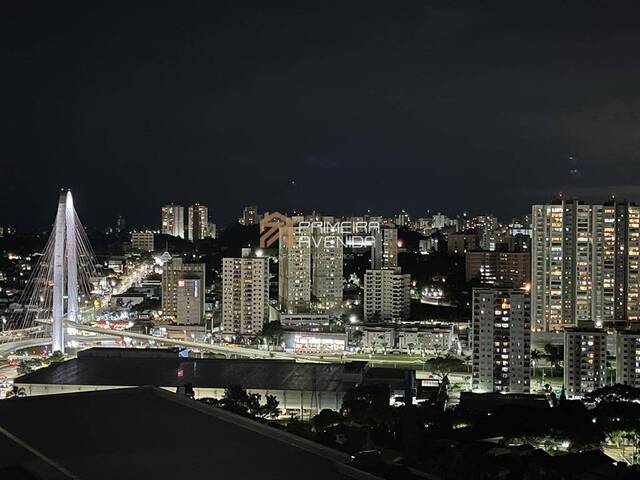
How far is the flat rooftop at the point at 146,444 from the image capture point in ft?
7.66

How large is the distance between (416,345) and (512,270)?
3807 millimetres

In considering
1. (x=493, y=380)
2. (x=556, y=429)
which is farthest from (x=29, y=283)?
(x=556, y=429)

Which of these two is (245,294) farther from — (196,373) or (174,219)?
(174,219)

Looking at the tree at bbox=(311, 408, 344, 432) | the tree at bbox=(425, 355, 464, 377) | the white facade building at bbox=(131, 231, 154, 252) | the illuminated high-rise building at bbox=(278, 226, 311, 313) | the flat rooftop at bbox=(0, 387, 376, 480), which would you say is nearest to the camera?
the flat rooftop at bbox=(0, 387, 376, 480)

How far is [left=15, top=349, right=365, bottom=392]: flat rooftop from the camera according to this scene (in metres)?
6.89

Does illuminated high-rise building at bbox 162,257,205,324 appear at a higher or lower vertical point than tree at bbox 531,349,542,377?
higher

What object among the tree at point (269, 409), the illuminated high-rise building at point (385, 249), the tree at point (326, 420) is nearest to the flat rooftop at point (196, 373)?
the tree at point (269, 409)

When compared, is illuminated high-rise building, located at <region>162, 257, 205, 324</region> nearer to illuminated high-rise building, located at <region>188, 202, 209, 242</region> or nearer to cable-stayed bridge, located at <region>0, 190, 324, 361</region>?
cable-stayed bridge, located at <region>0, 190, 324, 361</region>

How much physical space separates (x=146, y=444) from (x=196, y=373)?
4783 mm
